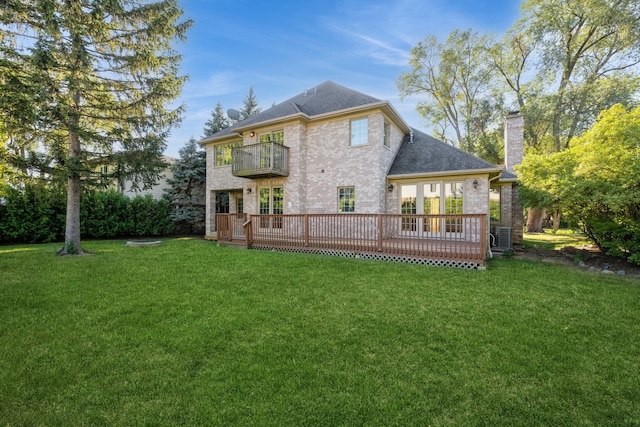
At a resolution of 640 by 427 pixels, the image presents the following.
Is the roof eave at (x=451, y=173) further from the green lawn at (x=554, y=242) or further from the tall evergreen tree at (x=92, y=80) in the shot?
the tall evergreen tree at (x=92, y=80)

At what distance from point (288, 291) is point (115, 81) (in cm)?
1055

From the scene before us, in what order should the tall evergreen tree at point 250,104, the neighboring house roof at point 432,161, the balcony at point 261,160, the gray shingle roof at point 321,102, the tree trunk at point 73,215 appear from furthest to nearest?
the tall evergreen tree at point 250,104 < the balcony at point 261,160 < the gray shingle roof at point 321,102 < the neighboring house roof at point 432,161 < the tree trunk at point 73,215

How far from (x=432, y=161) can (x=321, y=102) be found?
5913 mm

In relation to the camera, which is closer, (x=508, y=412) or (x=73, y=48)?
(x=508, y=412)

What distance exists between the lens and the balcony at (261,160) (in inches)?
473

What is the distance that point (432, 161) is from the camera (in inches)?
443

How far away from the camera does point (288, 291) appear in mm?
5613

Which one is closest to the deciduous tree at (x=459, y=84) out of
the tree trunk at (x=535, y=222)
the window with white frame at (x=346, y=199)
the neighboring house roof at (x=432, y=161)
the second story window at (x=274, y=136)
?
the tree trunk at (x=535, y=222)

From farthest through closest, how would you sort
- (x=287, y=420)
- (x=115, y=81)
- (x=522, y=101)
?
(x=522, y=101)
(x=115, y=81)
(x=287, y=420)

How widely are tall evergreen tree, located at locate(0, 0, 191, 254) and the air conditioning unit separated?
1396cm

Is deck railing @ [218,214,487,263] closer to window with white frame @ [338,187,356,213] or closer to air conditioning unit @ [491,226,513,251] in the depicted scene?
window with white frame @ [338,187,356,213]

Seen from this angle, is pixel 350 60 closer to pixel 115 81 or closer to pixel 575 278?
pixel 115 81

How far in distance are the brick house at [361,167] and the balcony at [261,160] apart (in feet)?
0.15

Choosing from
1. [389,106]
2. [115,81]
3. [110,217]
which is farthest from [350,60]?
[110,217]
